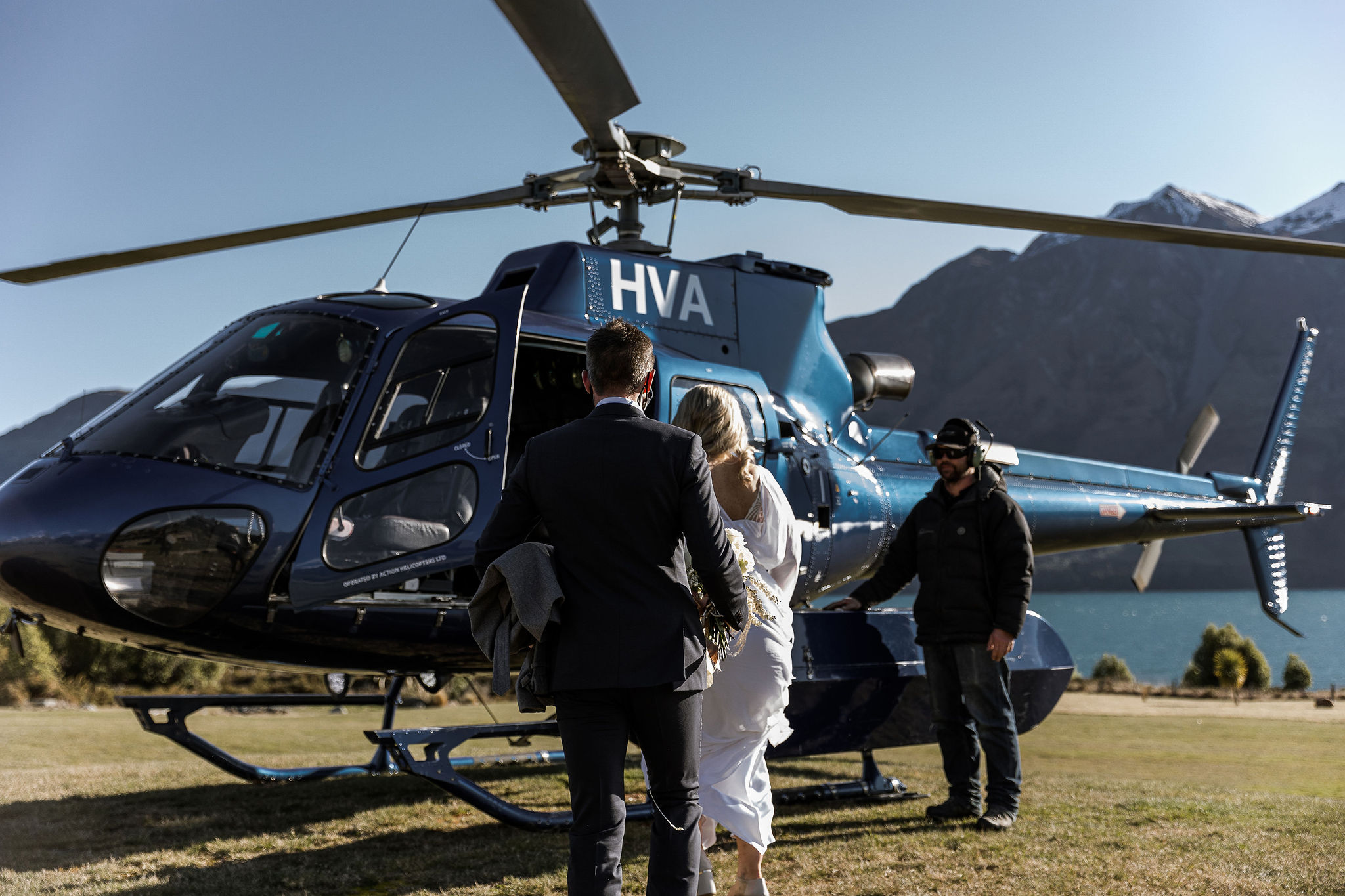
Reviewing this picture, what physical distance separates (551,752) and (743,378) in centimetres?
273

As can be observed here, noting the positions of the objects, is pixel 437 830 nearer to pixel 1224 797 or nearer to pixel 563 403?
pixel 563 403

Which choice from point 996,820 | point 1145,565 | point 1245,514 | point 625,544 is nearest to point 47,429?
point 625,544

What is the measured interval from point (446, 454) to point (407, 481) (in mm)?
221

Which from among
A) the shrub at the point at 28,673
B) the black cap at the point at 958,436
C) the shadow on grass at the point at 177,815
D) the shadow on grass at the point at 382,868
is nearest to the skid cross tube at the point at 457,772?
the shadow on grass at the point at 382,868

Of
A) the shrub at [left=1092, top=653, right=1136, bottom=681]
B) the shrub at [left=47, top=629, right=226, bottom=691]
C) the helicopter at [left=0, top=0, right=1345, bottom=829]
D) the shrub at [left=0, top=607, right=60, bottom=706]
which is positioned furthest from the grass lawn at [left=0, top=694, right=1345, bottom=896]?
the shrub at [left=1092, top=653, right=1136, bottom=681]

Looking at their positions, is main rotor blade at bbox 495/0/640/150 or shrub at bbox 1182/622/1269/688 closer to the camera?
main rotor blade at bbox 495/0/640/150

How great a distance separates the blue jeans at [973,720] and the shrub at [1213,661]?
1996 cm

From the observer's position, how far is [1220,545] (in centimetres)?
19850

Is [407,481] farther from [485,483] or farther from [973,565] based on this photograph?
[973,565]

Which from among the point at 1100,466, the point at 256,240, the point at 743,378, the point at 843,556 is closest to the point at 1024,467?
the point at 1100,466

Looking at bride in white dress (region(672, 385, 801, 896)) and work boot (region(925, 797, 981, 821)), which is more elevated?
bride in white dress (region(672, 385, 801, 896))

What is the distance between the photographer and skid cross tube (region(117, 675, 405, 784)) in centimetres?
534

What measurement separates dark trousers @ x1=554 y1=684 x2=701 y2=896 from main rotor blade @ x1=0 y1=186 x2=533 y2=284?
4142mm

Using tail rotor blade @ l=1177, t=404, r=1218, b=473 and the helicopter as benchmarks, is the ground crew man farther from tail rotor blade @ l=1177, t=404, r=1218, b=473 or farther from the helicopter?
tail rotor blade @ l=1177, t=404, r=1218, b=473
